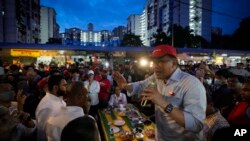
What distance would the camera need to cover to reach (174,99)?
2.70 metres

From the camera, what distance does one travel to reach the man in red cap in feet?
7.79

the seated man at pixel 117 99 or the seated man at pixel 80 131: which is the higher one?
the seated man at pixel 80 131

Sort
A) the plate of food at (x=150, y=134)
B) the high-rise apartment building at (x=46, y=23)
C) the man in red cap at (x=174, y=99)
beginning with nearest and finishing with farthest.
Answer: the man in red cap at (x=174, y=99)
the plate of food at (x=150, y=134)
the high-rise apartment building at (x=46, y=23)

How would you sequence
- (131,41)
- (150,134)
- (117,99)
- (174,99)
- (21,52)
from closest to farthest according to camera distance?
(174,99) < (150,134) < (117,99) < (21,52) < (131,41)

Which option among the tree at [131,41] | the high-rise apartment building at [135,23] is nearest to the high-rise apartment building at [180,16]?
the high-rise apartment building at [135,23]

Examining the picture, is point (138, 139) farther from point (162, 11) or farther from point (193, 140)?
point (162, 11)

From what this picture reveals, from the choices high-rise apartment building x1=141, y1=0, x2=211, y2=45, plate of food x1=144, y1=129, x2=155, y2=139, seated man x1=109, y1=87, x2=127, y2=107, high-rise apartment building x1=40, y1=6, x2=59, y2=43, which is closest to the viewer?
plate of food x1=144, y1=129, x2=155, y2=139

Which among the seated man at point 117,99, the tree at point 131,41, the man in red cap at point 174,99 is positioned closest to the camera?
the man in red cap at point 174,99

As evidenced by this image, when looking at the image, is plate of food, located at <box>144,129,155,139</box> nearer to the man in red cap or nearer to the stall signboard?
the man in red cap

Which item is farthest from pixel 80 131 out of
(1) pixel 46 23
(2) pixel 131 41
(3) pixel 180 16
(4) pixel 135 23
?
(4) pixel 135 23

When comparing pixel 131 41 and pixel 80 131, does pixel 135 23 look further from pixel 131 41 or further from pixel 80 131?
pixel 80 131

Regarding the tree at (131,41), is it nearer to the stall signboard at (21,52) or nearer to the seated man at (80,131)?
the stall signboard at (21,52)

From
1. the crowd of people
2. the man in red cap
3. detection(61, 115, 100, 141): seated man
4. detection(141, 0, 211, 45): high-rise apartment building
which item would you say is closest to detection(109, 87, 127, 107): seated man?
the crowd of people

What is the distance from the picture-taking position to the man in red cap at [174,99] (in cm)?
238
